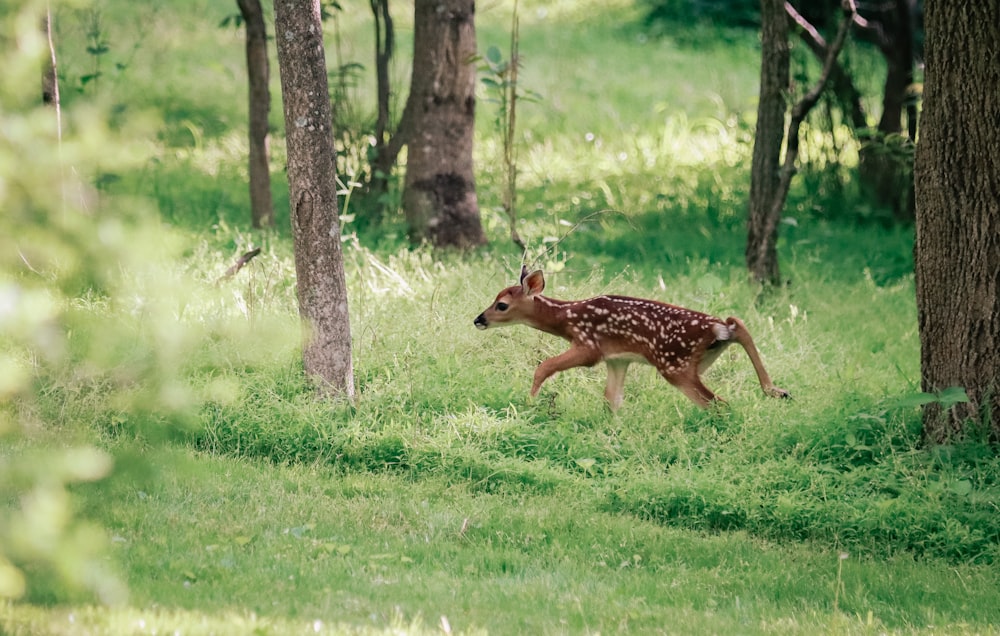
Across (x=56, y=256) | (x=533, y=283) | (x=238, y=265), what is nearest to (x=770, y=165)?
(x=533, y=283)

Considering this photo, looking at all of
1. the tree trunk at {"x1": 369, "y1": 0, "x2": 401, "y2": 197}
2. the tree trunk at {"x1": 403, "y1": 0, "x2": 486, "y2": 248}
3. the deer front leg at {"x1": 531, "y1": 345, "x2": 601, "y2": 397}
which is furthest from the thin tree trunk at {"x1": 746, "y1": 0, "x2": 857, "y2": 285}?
the tree trunk at {"x1": 369, "y1": 0, "x2": 401, "y2": 197}

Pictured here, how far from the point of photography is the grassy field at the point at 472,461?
425 cm

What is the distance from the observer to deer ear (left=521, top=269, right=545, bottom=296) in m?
7.78

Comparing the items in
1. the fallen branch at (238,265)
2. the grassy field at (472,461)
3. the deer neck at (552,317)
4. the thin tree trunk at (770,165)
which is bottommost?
the grassy field at (472,461)

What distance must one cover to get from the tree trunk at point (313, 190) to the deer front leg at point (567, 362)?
1.23 m

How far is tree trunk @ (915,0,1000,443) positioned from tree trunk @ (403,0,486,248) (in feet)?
18.0

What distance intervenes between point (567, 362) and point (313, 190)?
1.93m

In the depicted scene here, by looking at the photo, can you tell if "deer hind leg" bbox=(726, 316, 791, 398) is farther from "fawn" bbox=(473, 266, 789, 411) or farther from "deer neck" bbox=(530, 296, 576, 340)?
"deer neck" bbox=(530, 296, 576, 340)

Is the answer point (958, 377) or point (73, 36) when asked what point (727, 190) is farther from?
point (73, 36)

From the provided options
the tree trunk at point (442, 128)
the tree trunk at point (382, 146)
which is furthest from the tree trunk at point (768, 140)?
the tree trunk at point (382, 146)

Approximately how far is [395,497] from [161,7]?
16.0 m

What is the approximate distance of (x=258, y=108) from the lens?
1150 centimetres

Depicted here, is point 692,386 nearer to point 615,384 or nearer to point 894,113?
point 615,384

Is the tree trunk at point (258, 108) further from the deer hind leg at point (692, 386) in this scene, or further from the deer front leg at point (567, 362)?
the deer hind leg at point (692, 386)
